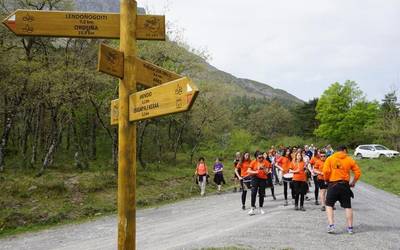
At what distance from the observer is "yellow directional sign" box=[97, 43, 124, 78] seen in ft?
11.5

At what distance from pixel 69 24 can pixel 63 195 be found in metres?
14.5

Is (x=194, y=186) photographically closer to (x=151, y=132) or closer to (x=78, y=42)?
(x=78, y=42)

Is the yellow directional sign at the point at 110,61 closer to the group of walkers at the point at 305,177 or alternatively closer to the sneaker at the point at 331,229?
the group of walkers at the point at 305,177

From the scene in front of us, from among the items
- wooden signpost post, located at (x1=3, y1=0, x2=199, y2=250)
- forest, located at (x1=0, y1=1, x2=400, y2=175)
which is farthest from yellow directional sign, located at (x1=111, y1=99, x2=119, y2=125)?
forest, located at (x1=0, y1=1, x2=400, y2=175)

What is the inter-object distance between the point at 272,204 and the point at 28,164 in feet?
51.1

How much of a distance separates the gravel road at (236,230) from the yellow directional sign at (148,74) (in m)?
4.74

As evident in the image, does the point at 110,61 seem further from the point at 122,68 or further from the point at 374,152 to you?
the point at 374,152

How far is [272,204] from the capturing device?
14.4 metres

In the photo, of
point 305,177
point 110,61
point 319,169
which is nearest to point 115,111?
point 110,61

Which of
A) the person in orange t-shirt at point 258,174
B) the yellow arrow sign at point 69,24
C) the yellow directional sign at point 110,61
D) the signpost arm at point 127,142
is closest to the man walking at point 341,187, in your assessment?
the person in orange t-shirt at point 258,174

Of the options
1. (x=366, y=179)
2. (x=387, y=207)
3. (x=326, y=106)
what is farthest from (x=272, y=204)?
(x=326, y=106)

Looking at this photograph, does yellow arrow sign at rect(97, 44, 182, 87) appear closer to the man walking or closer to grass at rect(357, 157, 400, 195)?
the man walking

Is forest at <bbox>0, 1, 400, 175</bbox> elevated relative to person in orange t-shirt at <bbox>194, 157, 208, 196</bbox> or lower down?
elevated

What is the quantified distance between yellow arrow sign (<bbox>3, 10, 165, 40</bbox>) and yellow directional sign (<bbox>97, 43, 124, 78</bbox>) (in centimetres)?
35
